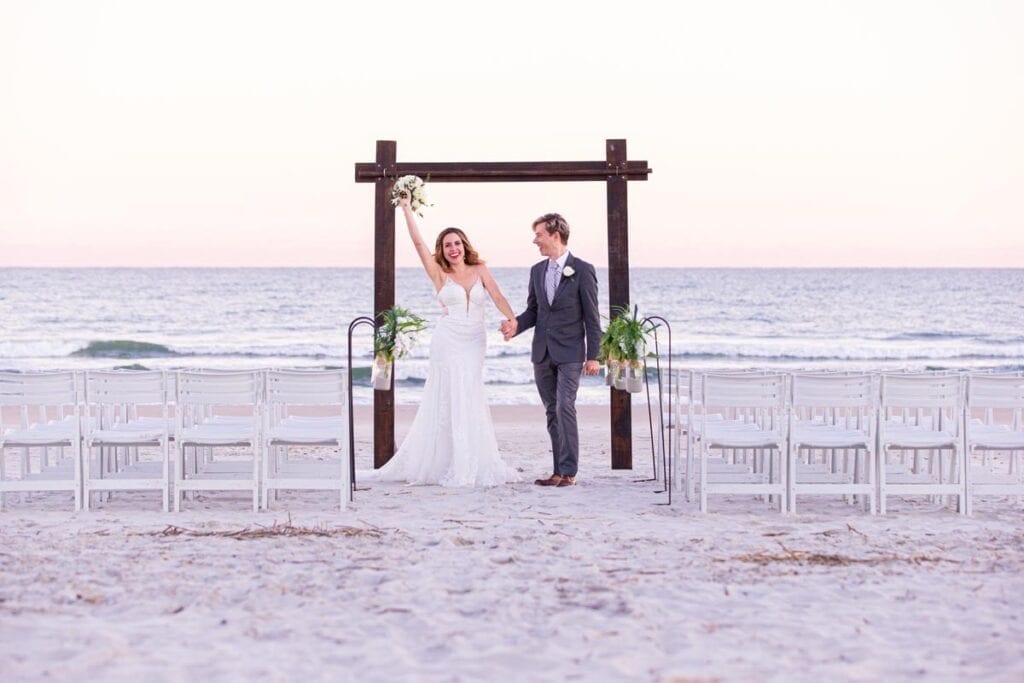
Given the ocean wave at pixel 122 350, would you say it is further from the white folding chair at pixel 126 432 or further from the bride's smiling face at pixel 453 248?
the white folding chair at pixel 126 432

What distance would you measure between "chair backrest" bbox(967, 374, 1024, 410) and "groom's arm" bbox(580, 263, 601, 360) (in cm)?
246

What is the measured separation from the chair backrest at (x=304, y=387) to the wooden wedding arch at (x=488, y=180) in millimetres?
1972

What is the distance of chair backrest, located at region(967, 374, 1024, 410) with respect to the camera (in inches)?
269

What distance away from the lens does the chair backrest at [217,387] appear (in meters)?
6.93

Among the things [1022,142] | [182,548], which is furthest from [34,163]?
[182,548]

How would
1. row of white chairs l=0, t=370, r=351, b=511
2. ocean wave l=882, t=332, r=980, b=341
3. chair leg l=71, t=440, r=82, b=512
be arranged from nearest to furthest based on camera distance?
row of white chairs l=0, t=370, r=351, b=511 → chair leg l=71, t=440, r=82, b=512 → ocean wave l=882, t=332, r=980, b=341

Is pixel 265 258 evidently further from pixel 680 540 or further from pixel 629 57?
pixel 680 540

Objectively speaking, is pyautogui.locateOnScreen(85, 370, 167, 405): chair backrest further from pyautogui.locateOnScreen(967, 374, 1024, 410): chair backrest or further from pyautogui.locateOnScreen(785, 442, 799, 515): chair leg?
pyautogui.locateOnScreen(967, 374, 1024, 410): chair backrest

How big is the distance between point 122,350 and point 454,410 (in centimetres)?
2303

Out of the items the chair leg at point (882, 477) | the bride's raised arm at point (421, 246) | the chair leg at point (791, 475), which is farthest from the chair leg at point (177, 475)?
the chair leg at point (882, 477)

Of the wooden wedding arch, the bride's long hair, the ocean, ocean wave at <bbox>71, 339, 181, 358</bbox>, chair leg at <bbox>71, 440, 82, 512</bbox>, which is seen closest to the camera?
chair leg at <bbox>71, 440, 82, 512</bbox>

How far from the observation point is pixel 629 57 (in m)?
16.7

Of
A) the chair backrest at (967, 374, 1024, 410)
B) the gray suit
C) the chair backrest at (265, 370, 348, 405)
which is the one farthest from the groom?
the chair backrest at (967, 374, 1024, 410)

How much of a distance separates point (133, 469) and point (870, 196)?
32.0 m
